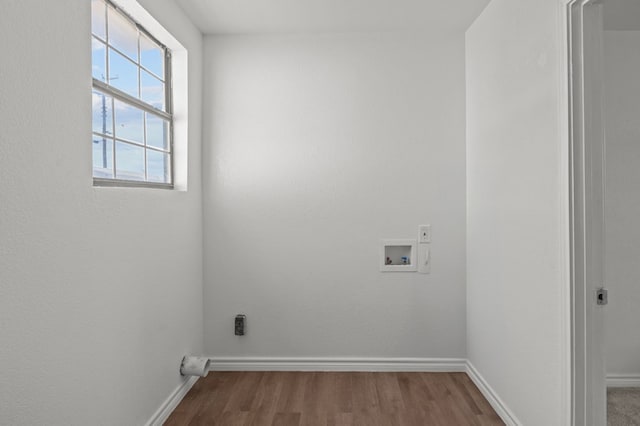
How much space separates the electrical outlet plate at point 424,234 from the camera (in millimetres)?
3434

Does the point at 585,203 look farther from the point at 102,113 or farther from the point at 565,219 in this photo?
the point at 102,113

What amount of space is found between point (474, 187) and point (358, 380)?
1604mm

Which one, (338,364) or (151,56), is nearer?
(151,56)

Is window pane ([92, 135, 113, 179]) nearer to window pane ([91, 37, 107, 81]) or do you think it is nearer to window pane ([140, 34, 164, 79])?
window pane ([91, 37, 107, 81])

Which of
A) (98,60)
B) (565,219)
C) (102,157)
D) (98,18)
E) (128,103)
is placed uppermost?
(98,18)

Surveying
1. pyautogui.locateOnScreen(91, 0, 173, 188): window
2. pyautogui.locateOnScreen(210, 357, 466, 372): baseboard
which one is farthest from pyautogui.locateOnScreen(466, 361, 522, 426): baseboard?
pyautogui.locateOnScreen(91, 0, 173, 188): window

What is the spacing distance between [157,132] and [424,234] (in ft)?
6.58

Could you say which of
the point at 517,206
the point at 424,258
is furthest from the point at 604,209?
the point at 424,258

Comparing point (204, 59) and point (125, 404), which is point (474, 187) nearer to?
point (204, 59)

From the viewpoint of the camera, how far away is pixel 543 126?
2.19 meters

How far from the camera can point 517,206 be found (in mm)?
2494

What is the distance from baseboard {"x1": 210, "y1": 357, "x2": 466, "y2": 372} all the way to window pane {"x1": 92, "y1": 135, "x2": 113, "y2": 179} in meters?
1.86

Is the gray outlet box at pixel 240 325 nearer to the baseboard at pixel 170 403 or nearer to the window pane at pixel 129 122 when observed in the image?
the baseboard at pixel 170 403

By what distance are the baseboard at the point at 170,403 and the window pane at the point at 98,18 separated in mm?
2001
